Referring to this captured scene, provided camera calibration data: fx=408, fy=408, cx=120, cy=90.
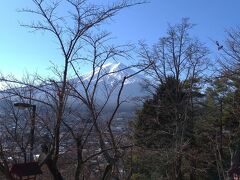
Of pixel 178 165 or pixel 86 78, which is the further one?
pixel 178 165

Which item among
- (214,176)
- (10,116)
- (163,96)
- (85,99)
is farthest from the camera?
(163,96)

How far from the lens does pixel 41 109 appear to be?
13.4 meters

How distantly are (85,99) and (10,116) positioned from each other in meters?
6.28

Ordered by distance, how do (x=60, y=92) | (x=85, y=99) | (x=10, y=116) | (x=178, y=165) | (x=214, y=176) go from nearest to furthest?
(x=60, y=92) < (x=85, y=99) < (x=10, y=116) < (x=178, y=165) < (x=214, y=176)

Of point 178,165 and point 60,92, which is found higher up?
point 60,92

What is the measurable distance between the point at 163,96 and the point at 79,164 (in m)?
20.4

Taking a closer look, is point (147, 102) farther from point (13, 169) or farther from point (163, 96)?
point (13, 169)

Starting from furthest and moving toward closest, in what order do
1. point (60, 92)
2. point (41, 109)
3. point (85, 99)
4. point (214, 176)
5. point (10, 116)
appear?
1. point (214, 176)
2. point (10, 116)
3. point (41, 109)
4. point (85, 99)
5. point (60, 92)

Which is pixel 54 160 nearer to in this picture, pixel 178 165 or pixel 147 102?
pixel 178 165

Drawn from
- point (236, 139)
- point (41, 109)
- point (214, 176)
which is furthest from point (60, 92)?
point (214, 176)

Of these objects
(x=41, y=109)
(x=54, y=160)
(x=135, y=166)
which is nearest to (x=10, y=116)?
(x=41, y=109)

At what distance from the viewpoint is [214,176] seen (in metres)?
25.9

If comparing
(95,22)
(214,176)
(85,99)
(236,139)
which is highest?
(95,22)

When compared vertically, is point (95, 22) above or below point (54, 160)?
above
